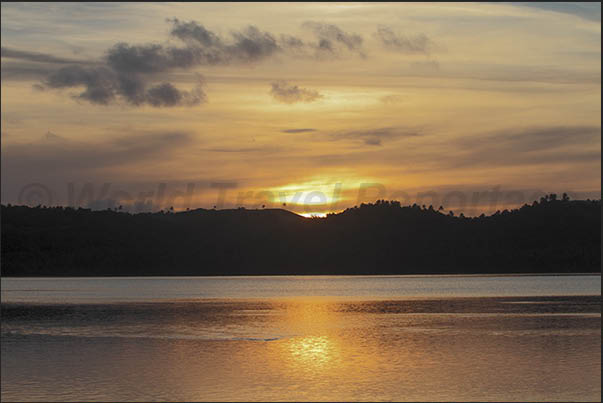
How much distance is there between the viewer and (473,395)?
36.0m

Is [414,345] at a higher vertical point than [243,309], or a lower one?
lower

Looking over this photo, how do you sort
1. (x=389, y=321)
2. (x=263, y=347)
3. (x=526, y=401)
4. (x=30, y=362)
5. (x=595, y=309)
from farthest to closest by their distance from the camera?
(x=595, y=309)
(x=389, y=321)
(x=263, y=347)
(x=30, y=362)
(x=526, y=401)

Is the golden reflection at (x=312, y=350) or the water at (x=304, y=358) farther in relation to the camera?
the golden reflection at (x=312, y=350)

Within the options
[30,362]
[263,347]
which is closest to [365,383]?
[263,347]

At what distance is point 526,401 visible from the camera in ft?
114

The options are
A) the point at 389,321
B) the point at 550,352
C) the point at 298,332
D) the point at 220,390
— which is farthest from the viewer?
the point at 389,321

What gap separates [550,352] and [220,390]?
22.3m

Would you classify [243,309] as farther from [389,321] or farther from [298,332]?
[298,332]

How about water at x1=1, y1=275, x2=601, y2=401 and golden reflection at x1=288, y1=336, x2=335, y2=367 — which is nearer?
water at x1=1, y1=275, x2=601, y2=401

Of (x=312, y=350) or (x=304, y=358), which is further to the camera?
(x=312, y=350)

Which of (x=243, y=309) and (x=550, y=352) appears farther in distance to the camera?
(x=243, y=309)

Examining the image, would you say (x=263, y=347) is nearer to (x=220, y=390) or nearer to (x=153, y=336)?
(x=153, y=336)

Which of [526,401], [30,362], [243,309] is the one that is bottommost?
[526,401]

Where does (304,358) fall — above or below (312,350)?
below
